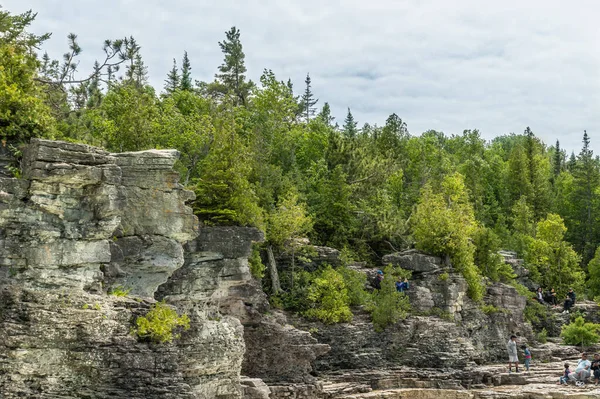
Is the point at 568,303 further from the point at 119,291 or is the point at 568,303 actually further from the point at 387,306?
the point at 119,291

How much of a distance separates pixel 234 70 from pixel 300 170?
18.4 m

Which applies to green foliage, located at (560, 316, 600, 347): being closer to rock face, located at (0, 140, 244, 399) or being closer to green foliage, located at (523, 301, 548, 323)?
green foliage, located at (523, 301, 548, 323)

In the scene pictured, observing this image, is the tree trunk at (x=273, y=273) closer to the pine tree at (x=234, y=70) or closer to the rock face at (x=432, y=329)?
the rock face at (x=432, y=329)

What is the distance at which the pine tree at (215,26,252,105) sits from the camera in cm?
7138

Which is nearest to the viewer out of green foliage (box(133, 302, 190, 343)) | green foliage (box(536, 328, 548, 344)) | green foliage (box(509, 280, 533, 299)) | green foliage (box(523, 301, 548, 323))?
green foliage (box(133, 302, 190, 343))

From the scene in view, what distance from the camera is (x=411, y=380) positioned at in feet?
140

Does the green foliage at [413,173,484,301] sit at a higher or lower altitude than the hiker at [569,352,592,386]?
higher

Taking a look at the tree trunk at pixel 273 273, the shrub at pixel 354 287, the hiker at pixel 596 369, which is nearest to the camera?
the hiker at pixel 596 369

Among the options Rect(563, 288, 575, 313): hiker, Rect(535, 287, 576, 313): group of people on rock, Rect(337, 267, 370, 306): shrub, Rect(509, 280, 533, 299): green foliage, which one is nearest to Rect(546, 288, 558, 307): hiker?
Rect(535, 287, 576, 313): group of people on rock

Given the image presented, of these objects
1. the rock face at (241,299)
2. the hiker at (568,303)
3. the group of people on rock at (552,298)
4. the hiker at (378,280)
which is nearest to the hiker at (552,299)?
the group of people on rock at (552,298)

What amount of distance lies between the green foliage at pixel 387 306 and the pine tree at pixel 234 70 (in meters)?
32.2

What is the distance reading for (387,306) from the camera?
44781mm

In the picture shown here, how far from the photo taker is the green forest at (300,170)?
33.8m

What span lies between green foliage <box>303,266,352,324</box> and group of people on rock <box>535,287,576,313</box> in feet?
92.1
